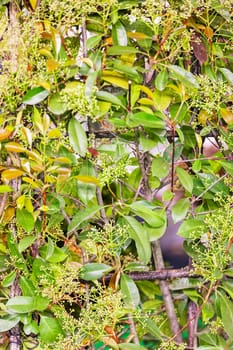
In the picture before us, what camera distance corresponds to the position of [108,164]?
3.43 ft

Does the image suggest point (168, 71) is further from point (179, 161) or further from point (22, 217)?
point (22, 217)

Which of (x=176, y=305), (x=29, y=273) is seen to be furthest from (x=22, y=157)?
(x=176, y=305)

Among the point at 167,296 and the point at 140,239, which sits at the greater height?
the point at 140,239

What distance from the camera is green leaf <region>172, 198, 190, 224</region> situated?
1.05 m

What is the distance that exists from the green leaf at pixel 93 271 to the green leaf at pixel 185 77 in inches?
14.9

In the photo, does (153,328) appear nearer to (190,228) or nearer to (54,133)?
(190,228)

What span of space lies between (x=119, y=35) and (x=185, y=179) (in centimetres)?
31

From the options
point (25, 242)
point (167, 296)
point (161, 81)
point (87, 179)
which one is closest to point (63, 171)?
point (87, 179)

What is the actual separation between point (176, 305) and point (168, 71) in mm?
516

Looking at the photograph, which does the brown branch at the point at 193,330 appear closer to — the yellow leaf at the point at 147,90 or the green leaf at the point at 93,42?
the yellow leaf at the point at 147,90

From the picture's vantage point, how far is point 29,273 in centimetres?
105

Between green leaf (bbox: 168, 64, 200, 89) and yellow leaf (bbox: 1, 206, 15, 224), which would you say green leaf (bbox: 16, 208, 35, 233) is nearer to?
yellow leaf (bbox: 1, 206, 15, 224)

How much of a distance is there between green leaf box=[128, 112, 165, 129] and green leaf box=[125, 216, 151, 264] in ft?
0.58

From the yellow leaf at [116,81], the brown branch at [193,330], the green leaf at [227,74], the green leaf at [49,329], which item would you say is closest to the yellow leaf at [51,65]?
the yellow leaf at [116,81]
